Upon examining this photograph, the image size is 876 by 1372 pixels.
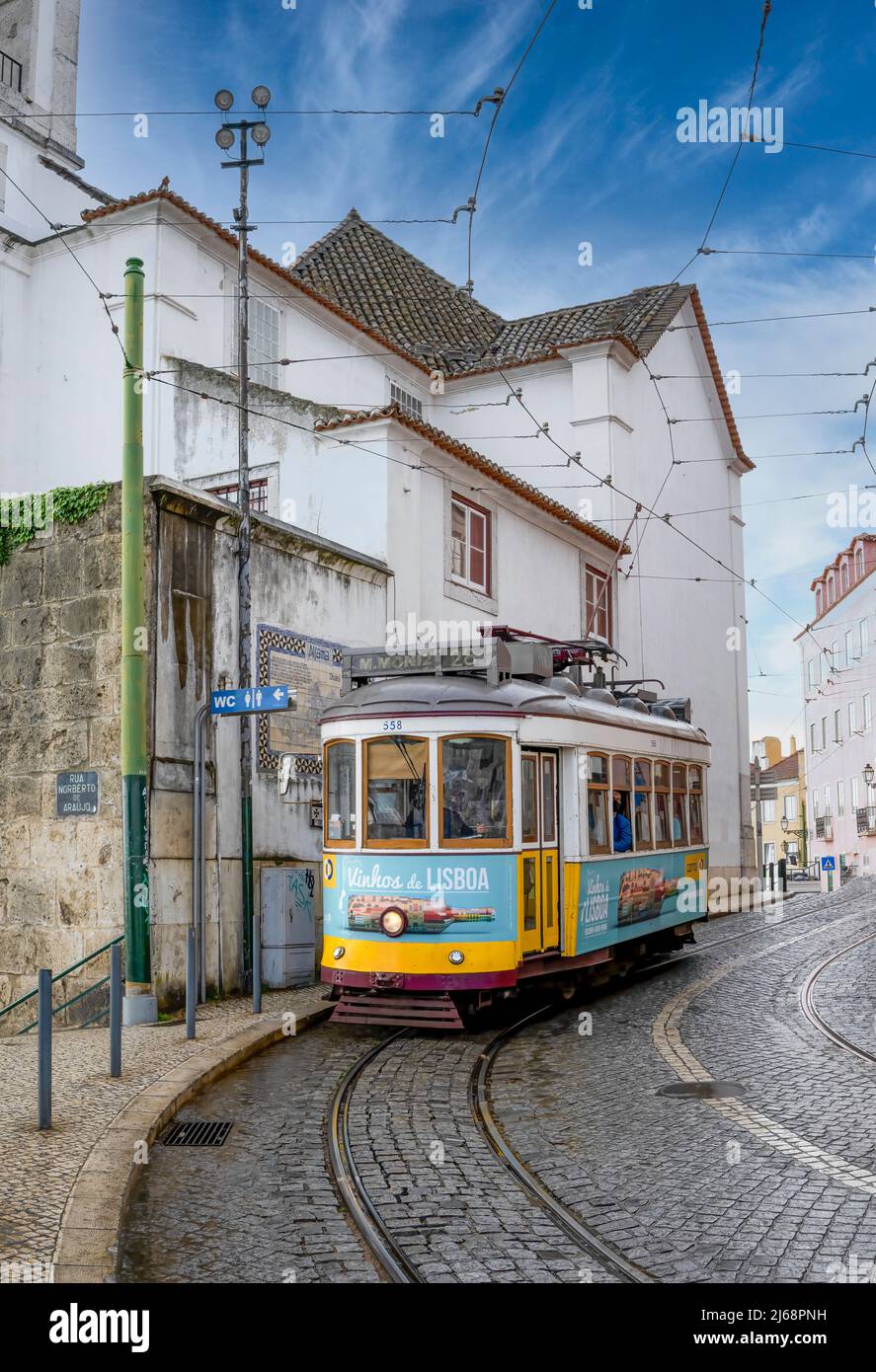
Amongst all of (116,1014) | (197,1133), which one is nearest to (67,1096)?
(116,1014)

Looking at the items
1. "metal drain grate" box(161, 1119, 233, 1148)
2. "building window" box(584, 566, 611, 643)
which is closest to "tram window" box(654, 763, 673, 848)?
"metal drain grate" box(161, 1119, 233, 1148)

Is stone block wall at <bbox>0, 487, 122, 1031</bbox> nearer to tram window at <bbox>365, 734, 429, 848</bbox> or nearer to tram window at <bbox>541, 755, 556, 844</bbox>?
tram window at <bbox>365, 734, 429, 848</bbox>

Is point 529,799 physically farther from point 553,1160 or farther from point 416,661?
point 553,1160

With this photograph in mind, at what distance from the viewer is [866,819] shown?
4409 centimetres

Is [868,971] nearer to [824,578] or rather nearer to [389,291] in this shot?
[389,291]

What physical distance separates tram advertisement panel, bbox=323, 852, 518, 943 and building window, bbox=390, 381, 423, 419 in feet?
52.3

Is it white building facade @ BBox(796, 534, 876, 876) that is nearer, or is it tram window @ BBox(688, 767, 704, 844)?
tram window @ BBox(688, 767, 704, 844)

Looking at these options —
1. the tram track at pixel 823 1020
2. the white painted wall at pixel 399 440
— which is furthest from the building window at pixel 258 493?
the tram track at pixel 823 1020

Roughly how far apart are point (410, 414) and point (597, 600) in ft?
16.6

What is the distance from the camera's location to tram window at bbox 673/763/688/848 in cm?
1592

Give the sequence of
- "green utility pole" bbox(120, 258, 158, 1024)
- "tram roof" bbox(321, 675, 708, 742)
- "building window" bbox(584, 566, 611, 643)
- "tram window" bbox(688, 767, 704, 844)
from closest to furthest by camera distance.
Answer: "tram roof" bbox(321, 675, 708, 742) → "green utility pole" bbox(120, 258, 158, 1024) → "tram window" bbox(688, 767, 704, 844) → "building window" bbox(584, 566, 611, 643)

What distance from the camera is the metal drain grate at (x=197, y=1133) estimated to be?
743cm

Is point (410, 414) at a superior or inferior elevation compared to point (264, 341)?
inferior
